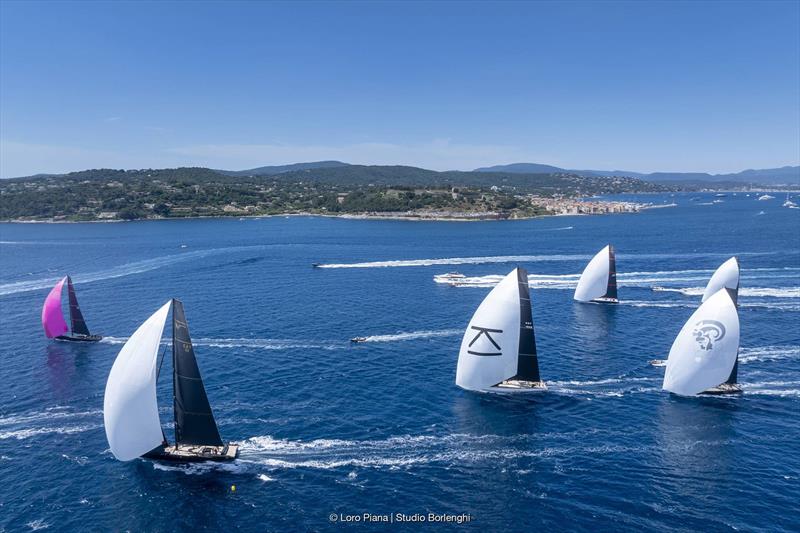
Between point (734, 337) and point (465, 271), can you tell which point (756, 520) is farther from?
point (465, 271)

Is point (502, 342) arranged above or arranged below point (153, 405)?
above

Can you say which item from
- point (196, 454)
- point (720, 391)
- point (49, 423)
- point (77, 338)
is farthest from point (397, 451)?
point (77, 338)

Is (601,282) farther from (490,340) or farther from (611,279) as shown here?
(490,340)

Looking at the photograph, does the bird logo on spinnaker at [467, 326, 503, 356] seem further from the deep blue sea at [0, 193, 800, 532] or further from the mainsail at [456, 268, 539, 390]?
→ the deep blue sea at [0, 193, 800, 532]

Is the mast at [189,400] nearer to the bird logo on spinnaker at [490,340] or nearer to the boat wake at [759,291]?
the bird logo on spinnaker at [490,340]

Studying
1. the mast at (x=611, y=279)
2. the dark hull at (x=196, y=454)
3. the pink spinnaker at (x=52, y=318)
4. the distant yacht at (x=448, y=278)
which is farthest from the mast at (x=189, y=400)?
the distant yacht at (x=448, y=278)

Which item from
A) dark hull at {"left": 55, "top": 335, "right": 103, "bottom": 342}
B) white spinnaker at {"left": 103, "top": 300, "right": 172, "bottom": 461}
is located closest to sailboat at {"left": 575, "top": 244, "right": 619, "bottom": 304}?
white spinnaker at {"left": 103, "top": 300, "right": 172, "bottom": 461}

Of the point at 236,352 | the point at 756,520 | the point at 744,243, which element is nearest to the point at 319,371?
the point at 236,352
